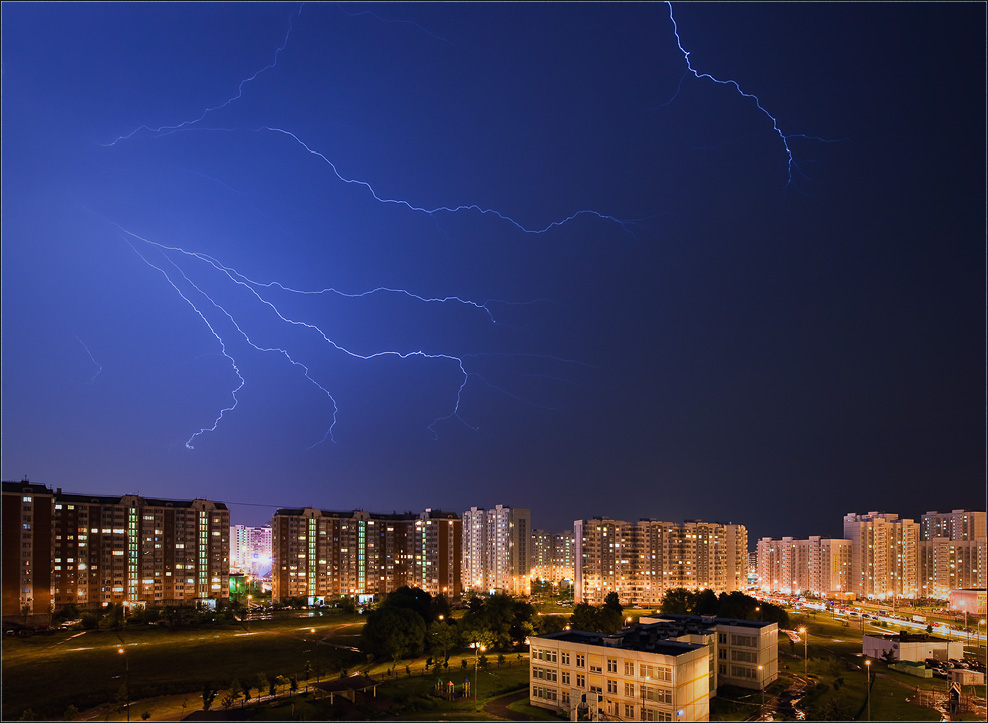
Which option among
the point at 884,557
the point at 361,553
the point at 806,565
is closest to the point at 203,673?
the point at 361,553

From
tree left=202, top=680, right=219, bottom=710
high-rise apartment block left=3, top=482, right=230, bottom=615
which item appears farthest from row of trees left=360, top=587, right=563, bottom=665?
high-rise apartment block left=3, top=482, right=230, bottom=615

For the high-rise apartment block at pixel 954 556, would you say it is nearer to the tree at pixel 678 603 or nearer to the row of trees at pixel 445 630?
the tree at pixel 678 603

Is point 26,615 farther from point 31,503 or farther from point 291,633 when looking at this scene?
point 291,633

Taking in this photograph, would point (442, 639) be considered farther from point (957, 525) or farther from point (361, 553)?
point (957, 525)

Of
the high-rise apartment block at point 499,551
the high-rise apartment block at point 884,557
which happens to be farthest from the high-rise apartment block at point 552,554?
the high-rise apartment block at point 884,557

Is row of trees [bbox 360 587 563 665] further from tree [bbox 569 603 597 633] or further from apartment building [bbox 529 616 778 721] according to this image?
apartment building [bbox 529 616 778 721]

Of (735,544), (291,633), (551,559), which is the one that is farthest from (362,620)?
(551,559)
